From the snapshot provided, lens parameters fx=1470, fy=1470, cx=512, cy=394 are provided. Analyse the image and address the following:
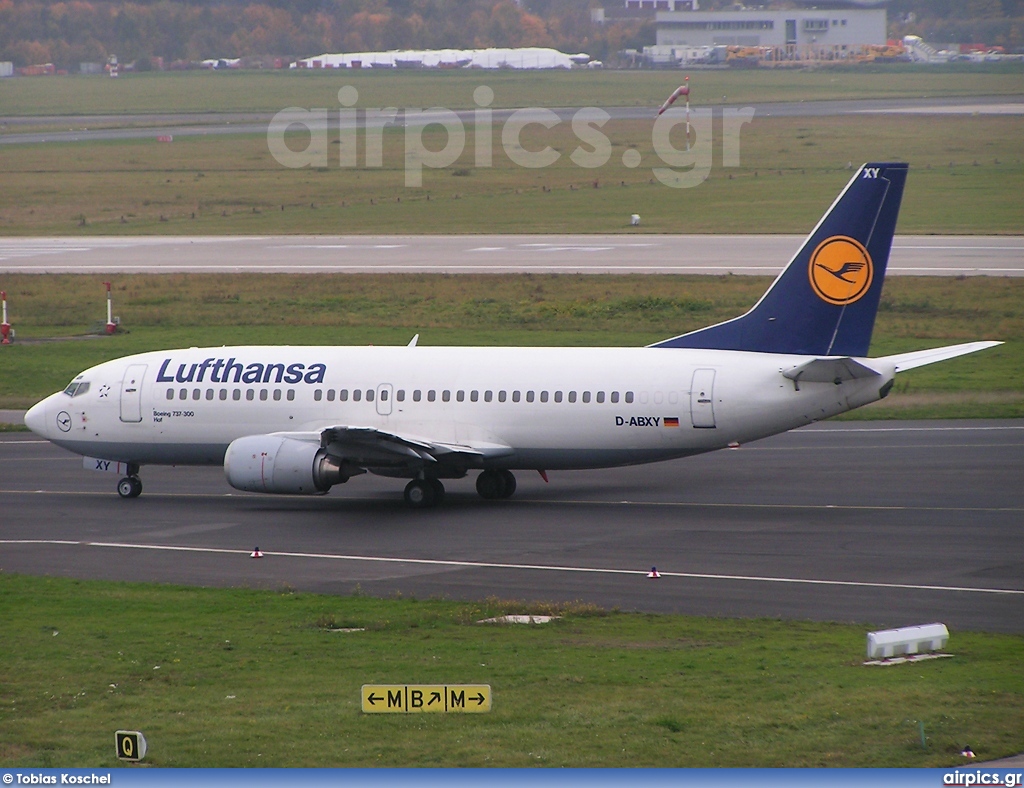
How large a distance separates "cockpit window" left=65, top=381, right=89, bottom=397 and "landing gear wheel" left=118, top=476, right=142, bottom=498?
2.73 metres

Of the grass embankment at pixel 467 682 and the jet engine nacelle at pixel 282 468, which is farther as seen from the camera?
the jet engine nacelle at pixel 282 468

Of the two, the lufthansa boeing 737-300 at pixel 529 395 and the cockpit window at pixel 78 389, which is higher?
the cockpit window at pixel 78 389

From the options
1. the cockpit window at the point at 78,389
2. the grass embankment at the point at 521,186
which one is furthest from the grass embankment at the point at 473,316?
the grass embankment at the point at 521,186

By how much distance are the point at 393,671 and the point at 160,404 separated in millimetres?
19351

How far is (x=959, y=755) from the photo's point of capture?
17.2 meters

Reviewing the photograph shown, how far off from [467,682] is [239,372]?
1984 centimetres

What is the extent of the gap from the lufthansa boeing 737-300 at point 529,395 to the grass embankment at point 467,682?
9.39 metres

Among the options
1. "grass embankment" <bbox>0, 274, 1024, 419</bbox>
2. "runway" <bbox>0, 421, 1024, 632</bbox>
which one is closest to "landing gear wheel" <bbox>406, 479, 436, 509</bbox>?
"runway" <bbox>0, 421, 1024, 632</bbox>

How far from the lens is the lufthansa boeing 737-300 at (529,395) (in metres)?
35.5

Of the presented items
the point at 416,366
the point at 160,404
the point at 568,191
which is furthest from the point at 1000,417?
the point at 568,191

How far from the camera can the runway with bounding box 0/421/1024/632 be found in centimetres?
2761

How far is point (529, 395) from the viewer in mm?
36969

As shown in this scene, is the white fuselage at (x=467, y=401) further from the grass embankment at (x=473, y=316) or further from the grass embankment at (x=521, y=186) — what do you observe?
the grass embankment at (x=521, y=186)

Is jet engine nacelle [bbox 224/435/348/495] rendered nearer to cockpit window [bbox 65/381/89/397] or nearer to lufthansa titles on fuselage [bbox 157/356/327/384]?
lufthansa titles on fuselage [bbox 157/356/327/384]
